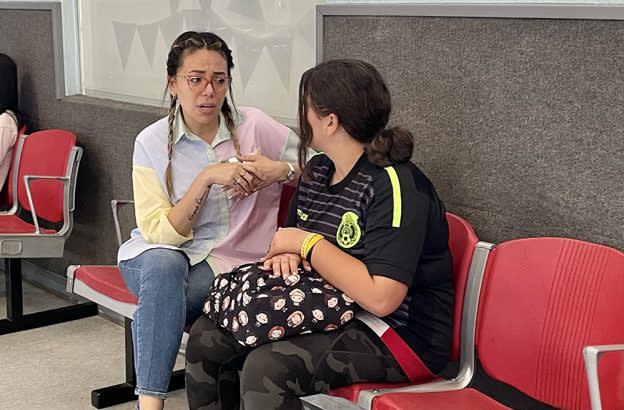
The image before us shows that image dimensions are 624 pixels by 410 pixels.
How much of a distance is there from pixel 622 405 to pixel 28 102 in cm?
333

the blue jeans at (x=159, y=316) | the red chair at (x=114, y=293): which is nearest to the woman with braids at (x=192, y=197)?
the blue jeans at (x=159, y=316)

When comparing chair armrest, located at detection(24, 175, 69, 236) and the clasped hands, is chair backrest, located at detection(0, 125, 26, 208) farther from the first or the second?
the clasped hands

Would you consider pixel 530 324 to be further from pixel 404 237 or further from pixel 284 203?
pixel 284 203

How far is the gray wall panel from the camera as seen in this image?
2.15 m

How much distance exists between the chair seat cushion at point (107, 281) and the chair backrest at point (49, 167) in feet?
2.74

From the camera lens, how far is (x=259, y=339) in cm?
210

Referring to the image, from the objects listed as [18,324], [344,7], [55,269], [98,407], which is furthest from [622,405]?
[55,269]

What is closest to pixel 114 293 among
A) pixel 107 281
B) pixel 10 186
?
pixel 107 281

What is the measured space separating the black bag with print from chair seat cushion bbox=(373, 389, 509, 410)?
21 cm

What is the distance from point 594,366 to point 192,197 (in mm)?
1190

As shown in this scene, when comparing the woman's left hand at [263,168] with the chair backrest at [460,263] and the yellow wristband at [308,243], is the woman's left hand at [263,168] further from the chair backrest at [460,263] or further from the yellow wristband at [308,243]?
the chair backrest at [460,263]

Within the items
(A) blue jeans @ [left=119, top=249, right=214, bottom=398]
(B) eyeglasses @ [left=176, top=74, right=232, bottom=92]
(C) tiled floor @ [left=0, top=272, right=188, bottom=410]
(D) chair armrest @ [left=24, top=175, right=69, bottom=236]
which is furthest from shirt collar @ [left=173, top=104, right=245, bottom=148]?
(D) chair armrest @ [left=24, top=175, right=69, bottom=236]

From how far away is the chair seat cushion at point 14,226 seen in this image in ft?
12.4

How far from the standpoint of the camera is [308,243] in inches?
85.5
